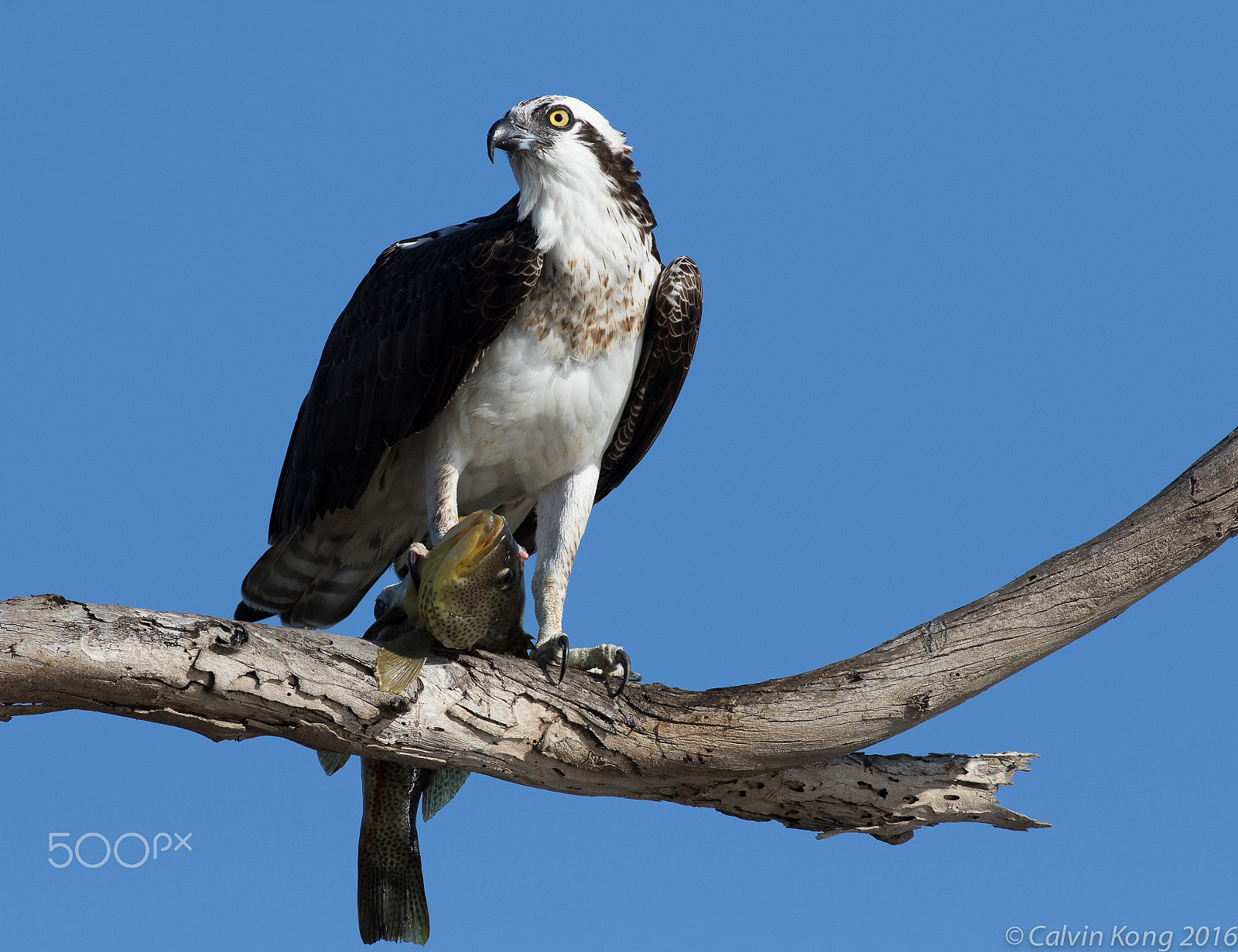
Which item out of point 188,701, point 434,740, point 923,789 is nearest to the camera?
point 188,701

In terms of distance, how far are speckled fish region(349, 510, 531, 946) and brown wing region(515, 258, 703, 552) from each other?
149 cm

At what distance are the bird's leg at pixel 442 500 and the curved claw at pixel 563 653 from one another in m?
0.82

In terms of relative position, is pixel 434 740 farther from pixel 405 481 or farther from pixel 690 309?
pixel 690 309

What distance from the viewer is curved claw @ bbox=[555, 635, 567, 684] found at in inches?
225

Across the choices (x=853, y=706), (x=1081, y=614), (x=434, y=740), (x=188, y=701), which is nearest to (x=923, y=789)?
(x=853, y=706)

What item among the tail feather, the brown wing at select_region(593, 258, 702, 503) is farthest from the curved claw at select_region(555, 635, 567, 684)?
the tail feather

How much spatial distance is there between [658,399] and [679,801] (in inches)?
89.7

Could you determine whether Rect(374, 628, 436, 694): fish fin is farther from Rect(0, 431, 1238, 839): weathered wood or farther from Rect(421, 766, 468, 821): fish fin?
Rect(421, 766, 468, 821): fish fin

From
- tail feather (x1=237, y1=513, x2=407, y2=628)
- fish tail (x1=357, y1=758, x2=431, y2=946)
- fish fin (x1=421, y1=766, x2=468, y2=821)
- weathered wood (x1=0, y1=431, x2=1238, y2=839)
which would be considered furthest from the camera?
tail feather (x1=237, y1=513, x2=407, y2=628)

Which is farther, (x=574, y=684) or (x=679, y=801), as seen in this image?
(x=679, y=801)

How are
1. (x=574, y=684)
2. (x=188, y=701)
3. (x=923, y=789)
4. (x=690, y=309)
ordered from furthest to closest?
1. (x=690, y=309)
2. (x=923, y=789)
3. (x=574, y=684)
4. (x=188, y=701)

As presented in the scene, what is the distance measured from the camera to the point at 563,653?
233 inches

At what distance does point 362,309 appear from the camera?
684 centimetres

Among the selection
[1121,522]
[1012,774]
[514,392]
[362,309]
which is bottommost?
[1012,774]
